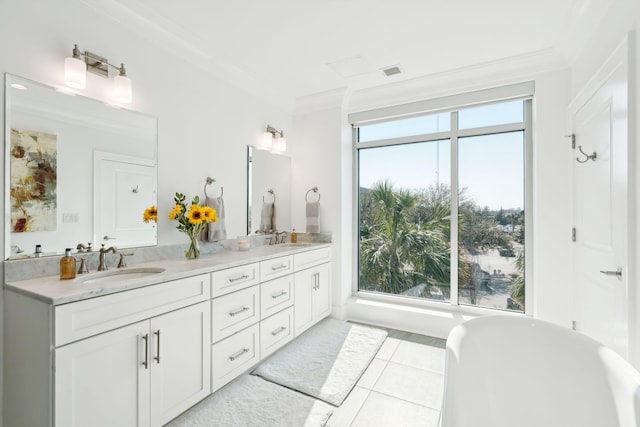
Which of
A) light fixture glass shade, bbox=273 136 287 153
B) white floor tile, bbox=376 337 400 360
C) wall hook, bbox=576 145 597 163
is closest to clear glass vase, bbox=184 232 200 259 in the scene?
light fixture glass shade, bbox=273 136 287 153

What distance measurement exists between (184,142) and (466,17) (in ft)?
7.34

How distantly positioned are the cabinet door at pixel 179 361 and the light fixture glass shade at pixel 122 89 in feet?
4.49

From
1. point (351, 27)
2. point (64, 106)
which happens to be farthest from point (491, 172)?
point (64, 106)

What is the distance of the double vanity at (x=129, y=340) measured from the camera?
126 centimetres

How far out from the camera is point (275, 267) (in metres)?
2.50

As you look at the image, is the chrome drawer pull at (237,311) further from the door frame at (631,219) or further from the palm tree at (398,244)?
the door frame at (631,219)

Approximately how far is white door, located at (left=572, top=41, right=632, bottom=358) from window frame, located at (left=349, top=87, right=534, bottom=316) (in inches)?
20.2

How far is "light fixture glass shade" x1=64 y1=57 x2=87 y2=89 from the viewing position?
5.49 ft

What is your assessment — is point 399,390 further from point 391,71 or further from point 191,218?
point 391,71

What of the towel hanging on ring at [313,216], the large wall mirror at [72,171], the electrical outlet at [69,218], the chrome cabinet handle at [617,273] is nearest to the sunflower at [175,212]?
the large wall mirror at [72,171]

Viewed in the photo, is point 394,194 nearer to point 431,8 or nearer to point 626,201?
point 431,8

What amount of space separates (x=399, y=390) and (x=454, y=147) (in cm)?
235

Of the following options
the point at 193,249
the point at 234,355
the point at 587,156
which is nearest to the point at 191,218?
the point at 193,249

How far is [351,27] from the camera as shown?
7.16 feet
